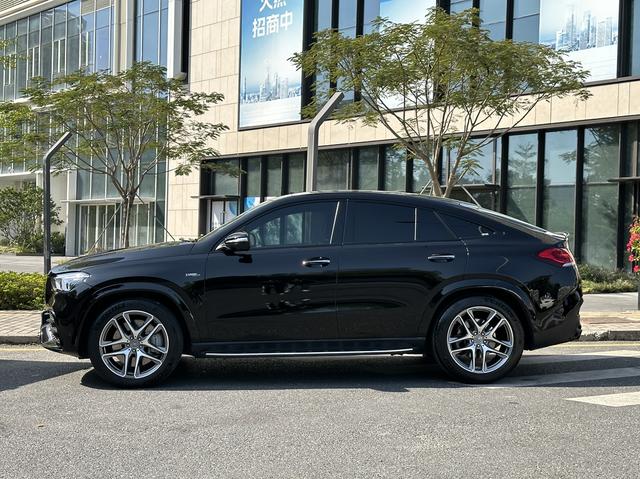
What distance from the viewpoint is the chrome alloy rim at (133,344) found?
240 inches

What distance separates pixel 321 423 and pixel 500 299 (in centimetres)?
225

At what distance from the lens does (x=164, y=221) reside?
3017 centimetres

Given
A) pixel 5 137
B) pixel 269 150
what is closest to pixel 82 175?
pixel 269 150

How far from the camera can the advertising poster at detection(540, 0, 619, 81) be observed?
17.8 m

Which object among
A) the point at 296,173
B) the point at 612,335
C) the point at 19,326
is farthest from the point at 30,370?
the point at 296,173

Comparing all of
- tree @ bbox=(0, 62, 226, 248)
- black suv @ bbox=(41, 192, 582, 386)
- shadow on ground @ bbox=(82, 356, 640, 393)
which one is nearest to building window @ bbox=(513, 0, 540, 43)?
tree @ bbox=(0, 62, 226, 248)

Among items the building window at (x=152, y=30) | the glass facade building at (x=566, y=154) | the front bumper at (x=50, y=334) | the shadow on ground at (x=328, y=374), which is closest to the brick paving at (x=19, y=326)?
the shadow on ground at (x=328, y=374)

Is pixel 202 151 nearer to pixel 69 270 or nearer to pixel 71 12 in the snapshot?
pixel 69 270

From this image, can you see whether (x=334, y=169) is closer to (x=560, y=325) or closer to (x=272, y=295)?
(x=560, y=325)

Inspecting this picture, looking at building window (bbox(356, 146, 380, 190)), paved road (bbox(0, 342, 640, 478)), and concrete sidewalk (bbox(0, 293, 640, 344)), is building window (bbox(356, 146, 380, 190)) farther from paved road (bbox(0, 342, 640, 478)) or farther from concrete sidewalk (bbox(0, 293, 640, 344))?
paved road (bbox(0, 342, 640, 478))

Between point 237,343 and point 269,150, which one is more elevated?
point 269,150

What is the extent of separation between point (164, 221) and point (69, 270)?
2434 cm

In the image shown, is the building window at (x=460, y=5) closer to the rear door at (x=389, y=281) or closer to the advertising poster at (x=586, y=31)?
the advertising poster at (x=586, y=31)

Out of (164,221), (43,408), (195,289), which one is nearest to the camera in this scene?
(43,408)
